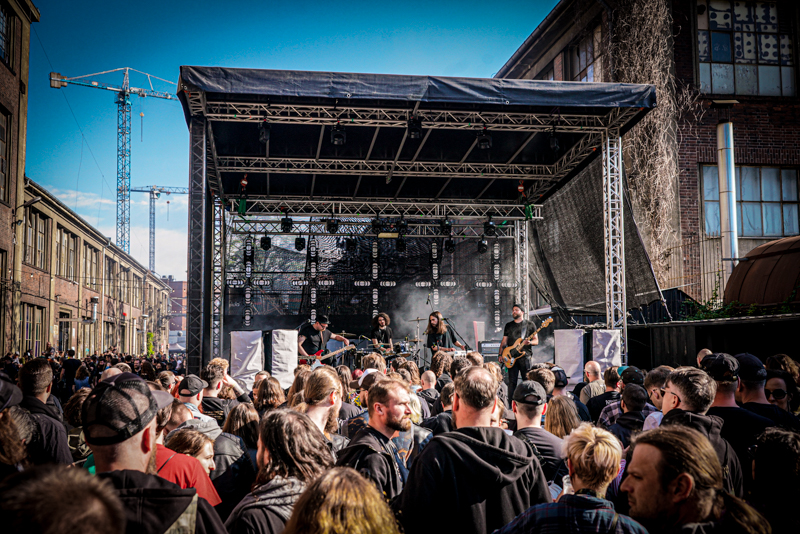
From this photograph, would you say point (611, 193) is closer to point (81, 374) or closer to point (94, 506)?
point (81, 374)

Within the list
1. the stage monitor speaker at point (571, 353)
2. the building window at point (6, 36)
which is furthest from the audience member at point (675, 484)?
the building window at point (6, 36)

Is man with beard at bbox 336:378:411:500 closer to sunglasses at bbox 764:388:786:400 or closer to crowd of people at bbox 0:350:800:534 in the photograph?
crowd of people at bbox 0:350:800:534

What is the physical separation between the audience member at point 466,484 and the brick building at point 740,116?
17.4 metres

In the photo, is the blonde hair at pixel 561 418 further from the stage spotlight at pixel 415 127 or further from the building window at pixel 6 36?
the building window at pixel 6 36

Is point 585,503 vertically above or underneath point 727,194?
underneath

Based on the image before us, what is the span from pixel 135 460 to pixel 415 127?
11674 mm

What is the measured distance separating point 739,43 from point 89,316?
3830 centimetres

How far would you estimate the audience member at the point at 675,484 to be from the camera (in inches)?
86.1

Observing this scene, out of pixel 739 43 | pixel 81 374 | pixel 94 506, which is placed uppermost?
pixel 739 43

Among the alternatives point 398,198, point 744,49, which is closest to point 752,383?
point 398,198

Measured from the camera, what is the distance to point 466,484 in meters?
2.98

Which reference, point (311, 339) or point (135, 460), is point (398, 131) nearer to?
point (311, 339)

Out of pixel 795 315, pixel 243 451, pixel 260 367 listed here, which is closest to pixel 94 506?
pixel 243 451

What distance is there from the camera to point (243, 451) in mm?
4062
